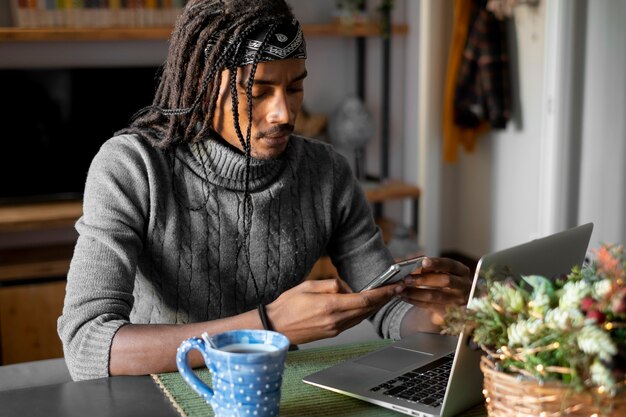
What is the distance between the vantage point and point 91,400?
116cm

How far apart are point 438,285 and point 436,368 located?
0.16 m

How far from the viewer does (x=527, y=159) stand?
13.4 feet

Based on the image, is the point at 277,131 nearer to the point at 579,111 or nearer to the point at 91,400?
the point at 91,400

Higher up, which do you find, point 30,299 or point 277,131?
point 277,131

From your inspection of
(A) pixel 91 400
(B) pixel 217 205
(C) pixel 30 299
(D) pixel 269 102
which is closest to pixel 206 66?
(D) pixel 269 102

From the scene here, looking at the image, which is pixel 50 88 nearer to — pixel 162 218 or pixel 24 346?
pixel 24 346

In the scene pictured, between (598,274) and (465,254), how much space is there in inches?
146

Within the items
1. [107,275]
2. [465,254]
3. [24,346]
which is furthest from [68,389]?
[465,254]

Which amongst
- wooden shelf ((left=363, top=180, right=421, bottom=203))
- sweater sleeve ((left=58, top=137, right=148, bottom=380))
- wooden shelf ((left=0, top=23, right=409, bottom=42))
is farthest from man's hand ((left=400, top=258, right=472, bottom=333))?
wooden shelf ((left=363, top=180, right=421, bottom=203))

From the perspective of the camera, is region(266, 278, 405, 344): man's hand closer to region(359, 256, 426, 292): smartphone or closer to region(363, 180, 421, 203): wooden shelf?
region(359, 256, 426, 292): smartphone

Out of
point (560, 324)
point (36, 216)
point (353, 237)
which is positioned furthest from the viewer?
point (36, 216)

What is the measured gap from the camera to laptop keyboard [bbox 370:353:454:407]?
1.15 metres

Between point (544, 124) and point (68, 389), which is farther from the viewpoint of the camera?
point (544, 124)

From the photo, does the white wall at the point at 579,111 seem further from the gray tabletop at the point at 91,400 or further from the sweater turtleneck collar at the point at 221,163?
the gray tabletop at the point at 91,400
